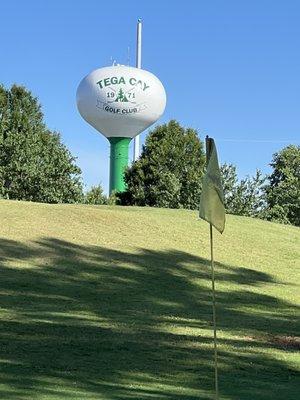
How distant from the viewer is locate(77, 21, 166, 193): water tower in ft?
127

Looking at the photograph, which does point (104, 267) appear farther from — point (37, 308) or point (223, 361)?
point (223, 361)

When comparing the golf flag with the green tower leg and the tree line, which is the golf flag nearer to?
the tree line

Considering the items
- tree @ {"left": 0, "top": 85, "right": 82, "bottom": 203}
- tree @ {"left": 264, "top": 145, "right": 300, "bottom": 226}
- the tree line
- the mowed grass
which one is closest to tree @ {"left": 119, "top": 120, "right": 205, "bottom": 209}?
the tree line

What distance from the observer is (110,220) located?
70.0 ft

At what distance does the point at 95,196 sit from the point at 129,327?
32.6 m

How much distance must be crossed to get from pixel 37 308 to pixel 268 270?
783 centimetres

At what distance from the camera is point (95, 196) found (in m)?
43.7

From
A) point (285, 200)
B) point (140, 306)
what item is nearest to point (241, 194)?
point (285, 200)

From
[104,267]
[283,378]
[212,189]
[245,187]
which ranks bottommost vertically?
[283,378]

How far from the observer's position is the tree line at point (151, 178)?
1531 inches

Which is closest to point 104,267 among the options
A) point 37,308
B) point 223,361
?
point 37,308

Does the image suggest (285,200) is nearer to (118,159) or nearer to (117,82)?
(118,159)

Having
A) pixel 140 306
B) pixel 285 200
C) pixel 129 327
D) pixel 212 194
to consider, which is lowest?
pixel 129 327

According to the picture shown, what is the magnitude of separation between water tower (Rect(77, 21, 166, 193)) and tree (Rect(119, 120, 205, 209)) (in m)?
1.42
